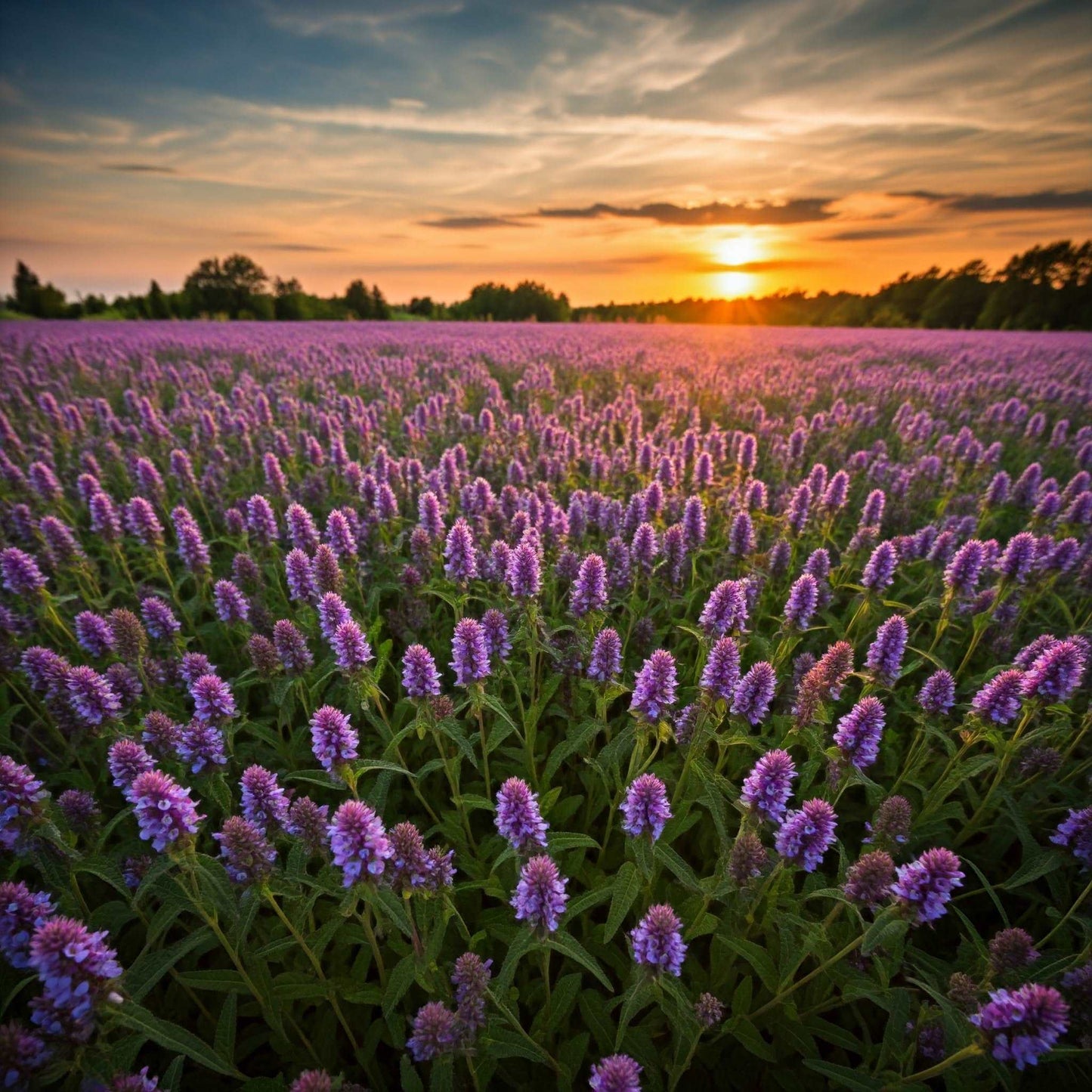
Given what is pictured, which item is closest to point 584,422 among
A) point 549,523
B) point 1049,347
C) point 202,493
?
point 549,523

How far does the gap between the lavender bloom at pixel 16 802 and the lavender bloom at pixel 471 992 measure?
172 centimetres

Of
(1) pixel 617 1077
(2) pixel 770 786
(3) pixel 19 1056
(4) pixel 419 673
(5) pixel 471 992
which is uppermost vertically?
(4) pixel 419 673

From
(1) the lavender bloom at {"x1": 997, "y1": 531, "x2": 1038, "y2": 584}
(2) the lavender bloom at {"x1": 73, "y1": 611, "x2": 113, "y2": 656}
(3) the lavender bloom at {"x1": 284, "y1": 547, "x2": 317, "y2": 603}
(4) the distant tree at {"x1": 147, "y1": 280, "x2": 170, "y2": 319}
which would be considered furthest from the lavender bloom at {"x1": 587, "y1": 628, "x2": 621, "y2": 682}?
(4) the distant tree at {"x1": 147, "y1": 280, "x2": 170, "y2": 319}

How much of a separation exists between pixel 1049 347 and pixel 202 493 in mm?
32344

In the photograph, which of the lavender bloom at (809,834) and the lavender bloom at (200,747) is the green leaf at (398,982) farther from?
the lavender bloom at (809,834)

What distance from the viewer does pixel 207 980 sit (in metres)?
2.33

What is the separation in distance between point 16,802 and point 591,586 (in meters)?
2.71

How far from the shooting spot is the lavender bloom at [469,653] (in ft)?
8.70

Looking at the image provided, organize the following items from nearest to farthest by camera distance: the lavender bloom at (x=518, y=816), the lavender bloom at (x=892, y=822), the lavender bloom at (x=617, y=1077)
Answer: the lavender bloom at (x=617, y=1077)
the lavender bloom at (x=518, y=816)
the lavender bloom at (x=892, y=822)

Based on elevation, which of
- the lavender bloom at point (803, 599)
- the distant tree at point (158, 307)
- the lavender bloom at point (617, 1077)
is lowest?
the lavender bloom at point (617, 1077)

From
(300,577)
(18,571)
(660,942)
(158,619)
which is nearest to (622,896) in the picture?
(660,942)

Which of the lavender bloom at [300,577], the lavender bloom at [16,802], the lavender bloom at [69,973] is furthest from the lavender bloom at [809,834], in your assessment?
the lavender bloom at [300,577]

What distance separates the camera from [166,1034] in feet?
5.98

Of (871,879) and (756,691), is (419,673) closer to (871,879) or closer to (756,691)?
(756,691)
